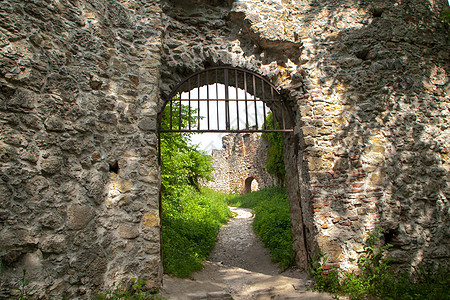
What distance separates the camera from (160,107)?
4523 mm

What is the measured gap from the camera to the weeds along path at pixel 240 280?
13.0 feet

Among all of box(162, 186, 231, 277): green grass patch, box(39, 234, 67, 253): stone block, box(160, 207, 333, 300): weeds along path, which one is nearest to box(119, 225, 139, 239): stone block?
box(39, 234, 67, 253): stone block

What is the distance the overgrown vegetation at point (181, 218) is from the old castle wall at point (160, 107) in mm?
1763

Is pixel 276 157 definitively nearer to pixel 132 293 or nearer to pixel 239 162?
pixel 239 162

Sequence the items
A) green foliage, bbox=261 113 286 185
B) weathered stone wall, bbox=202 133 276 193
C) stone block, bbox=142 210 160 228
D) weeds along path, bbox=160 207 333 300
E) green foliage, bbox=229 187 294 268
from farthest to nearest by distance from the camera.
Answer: weathered stone wall, bbox=202 133 276 193, green foliage, bbox=261 113 286 185, green foliage, bbox=229 187 294 268, weeds along path, bbox=160 207 333 300, stone block, bbox=142 210 160 228

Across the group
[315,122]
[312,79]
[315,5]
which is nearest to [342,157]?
[315,122]

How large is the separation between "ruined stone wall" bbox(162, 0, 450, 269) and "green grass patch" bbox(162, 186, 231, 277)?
2.05 m

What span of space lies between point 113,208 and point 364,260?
339 cm

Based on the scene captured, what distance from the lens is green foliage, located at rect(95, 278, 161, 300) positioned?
3.20 metres

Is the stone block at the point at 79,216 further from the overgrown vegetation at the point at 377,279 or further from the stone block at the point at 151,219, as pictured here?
the overgrown vegetation at the point at 377,279

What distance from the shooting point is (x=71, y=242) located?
3.06m

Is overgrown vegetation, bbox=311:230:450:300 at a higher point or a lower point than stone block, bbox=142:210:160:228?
lower

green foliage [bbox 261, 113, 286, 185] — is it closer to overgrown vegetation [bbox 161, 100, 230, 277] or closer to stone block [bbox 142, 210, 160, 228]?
overgrown vegetation [bbox 161, 100, 230, 277]

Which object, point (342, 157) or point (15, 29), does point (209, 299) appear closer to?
point (342, 157)
